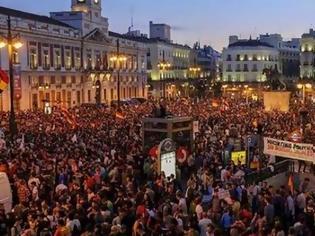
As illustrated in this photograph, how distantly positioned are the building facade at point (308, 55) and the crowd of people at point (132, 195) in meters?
98.9

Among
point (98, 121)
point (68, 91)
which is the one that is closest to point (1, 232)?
point (98, 121)

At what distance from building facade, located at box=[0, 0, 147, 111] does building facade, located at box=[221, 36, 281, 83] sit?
1280 inches

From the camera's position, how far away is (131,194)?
18.2m

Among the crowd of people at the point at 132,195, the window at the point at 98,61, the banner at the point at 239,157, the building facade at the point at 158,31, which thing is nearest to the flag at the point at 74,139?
the crowd of people at the point at 132,195

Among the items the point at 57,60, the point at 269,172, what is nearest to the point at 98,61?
the point at 57,60

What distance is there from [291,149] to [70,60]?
6312 centimetres

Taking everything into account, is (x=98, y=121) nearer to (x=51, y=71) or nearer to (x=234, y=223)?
(x=234, y=223)

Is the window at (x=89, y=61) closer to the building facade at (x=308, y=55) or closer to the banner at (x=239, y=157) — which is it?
the building facade at (x=308, y=55)

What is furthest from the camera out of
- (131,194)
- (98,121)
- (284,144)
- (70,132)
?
(98,121)

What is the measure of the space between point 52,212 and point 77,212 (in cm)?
90

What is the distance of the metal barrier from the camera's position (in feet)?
77.4

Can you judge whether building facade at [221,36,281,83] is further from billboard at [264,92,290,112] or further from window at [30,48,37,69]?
billboard at [264,92,290,112]

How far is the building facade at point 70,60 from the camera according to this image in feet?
227

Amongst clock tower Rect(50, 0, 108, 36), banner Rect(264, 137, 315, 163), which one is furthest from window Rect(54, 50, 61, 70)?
banner Rect(264, 137, 315, 163)
